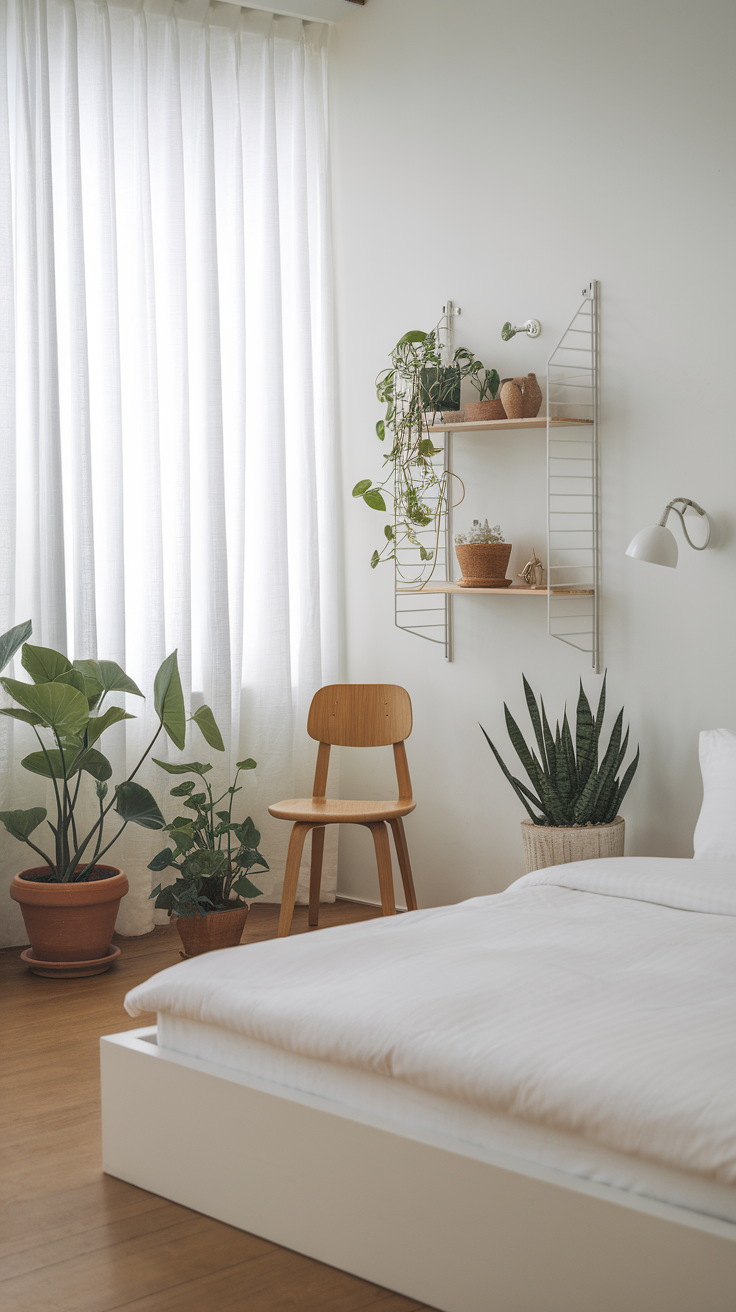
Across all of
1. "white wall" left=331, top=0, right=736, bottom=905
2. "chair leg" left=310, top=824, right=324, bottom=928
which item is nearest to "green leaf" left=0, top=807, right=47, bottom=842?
"chair leg" left=310, top=824, right=324, bottom=928

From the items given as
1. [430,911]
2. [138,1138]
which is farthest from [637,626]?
[138,1138]

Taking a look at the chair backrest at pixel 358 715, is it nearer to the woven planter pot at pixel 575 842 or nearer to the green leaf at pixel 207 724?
the green leaf at pixel 207 724

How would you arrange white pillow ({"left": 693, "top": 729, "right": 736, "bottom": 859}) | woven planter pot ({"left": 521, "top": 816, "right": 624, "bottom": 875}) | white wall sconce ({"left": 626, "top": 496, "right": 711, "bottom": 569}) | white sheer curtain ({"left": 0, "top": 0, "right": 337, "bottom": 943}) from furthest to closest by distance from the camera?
white sheer curtain ({"left": 0, "top": 0, "right": 337, "bottom": 943}) → woven planter pot ({"left": 521, "top": 816, "right": 624, "bottom": 875}) → white wall sconce ({"left": 626, "top": 496, "right": 711, "bottom": 569}) → white pillow ({"left": 693, "top": 729, "right": 736, "bottom": 859})

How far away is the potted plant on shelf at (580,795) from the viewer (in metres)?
3.33

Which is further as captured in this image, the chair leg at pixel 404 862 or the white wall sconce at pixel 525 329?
the chair leg at pixel 404 862

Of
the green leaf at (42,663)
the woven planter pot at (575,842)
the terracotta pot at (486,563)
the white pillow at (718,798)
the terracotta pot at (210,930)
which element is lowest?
the terracotta pot at (210,930)

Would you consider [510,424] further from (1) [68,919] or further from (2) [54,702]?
(1) [68,919]

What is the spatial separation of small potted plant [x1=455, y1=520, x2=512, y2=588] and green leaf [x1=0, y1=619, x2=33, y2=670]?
1363mm

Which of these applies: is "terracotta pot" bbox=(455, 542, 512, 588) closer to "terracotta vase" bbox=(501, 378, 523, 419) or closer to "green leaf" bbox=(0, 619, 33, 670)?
"terracotta vase" bbox=(501, 378, 523, 419)

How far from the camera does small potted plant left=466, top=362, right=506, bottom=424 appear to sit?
12.2 ft

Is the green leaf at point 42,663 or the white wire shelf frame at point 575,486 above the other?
the white wire shelf frame at point 575,486

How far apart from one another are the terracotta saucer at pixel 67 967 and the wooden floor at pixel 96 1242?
2.17 ft

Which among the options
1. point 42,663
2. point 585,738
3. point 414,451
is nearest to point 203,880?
point 42,663

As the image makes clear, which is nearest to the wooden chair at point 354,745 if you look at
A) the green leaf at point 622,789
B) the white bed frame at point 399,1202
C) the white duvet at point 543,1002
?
the green leaf at point 622,789
